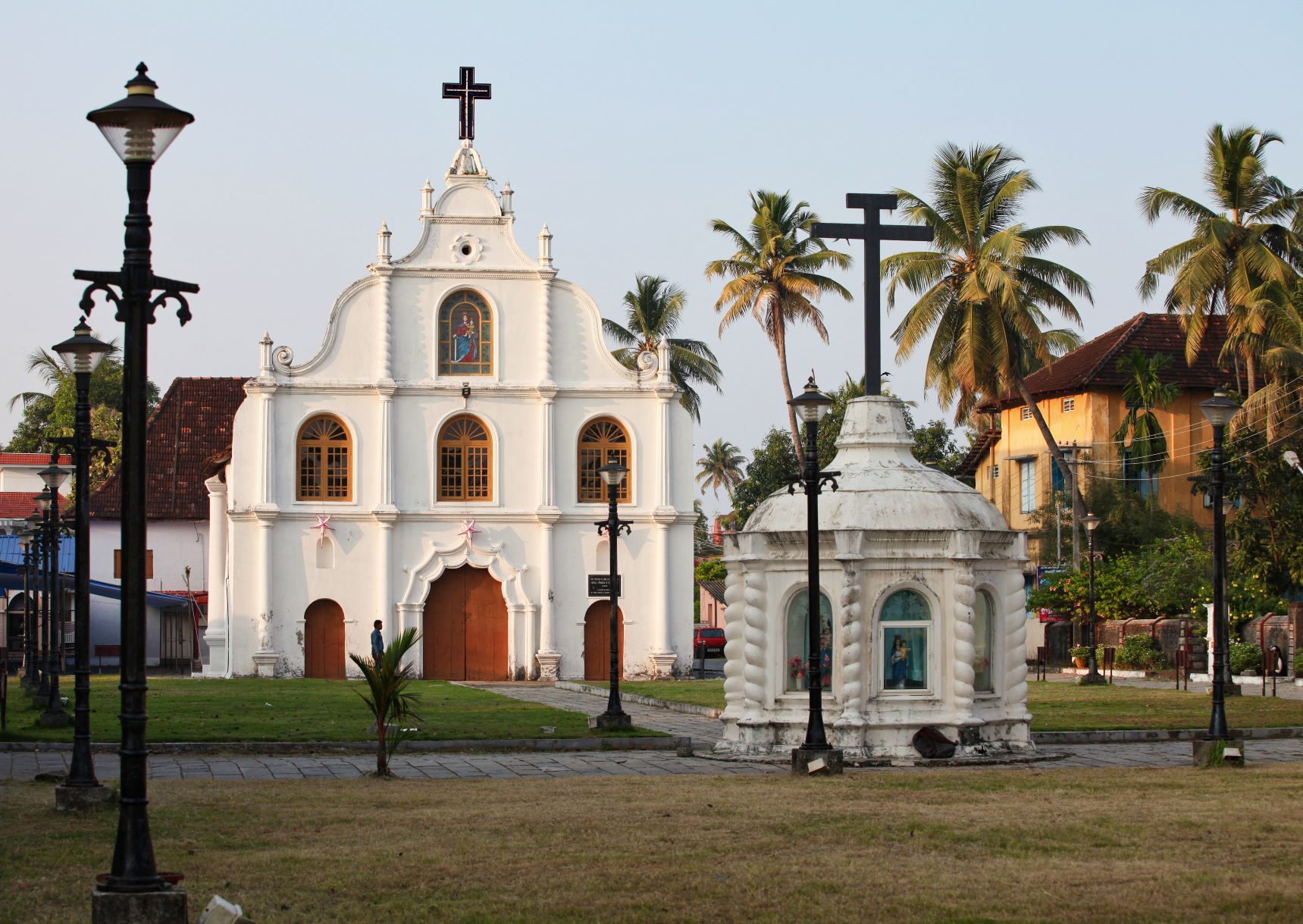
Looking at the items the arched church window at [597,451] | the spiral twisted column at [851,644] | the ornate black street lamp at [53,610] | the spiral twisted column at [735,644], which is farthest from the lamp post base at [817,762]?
the arched church window at [597,451]

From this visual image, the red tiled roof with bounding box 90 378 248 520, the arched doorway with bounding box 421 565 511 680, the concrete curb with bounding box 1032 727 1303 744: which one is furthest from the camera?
the red tiled roof with bounding box 90 378 248 520

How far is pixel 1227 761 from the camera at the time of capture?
16.2 meters

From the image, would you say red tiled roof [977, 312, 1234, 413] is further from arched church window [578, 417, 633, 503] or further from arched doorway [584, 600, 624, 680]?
arched doorway [584, 600, 624, 680]

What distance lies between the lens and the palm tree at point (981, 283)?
152ft

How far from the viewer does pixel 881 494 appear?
17.8 m

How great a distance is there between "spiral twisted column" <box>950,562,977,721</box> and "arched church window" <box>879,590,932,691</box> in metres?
0.32

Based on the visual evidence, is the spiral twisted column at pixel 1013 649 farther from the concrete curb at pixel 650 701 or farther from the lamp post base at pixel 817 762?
the concrete curb at pixel 650 701

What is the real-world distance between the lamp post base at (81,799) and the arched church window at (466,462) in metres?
27.6

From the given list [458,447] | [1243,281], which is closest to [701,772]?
[458,447]

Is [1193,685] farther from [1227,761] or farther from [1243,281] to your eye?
[1227,761]

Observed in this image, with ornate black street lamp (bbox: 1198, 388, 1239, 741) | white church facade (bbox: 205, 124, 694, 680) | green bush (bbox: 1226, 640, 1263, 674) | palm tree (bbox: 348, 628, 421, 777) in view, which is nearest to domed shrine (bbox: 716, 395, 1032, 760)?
A: ornate black street lamp (bbox: 1198, 388, 1239, 741)

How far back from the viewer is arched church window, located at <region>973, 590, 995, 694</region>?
1791cm

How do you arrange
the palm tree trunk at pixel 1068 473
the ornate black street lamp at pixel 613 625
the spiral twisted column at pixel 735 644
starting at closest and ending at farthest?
the spiral twisted column at pixel 735 644 → the ornate black street lamp at pixel 613 625 → the palm tree trunk at pixel 1068 473

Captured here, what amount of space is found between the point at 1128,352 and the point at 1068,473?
525 cm
